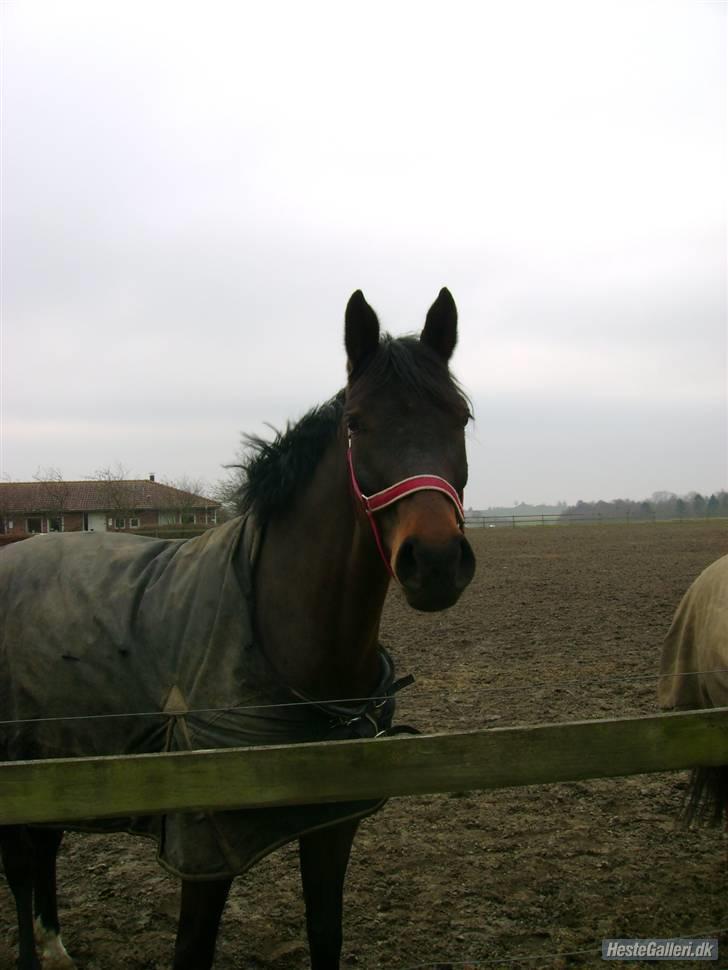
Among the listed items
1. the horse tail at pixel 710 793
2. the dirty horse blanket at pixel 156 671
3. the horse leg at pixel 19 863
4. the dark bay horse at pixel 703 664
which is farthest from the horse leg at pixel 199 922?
the horse tail at pixel 710 793

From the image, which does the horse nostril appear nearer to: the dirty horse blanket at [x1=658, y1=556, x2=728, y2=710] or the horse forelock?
the horse forelock

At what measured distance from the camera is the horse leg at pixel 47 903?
3176 millimetres

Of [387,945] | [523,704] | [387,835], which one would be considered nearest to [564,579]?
[523,704]

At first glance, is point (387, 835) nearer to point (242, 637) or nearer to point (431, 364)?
point (242, 637)

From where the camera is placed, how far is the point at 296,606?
2404 millimetres

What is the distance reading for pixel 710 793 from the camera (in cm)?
358

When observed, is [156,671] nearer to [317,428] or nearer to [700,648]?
[317,428]

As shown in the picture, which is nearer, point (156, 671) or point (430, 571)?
point (430, 571)

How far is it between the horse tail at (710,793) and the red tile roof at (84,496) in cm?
4050

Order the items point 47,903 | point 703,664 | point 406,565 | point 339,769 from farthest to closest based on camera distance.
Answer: point 703,664
point 47,903
point 406,565
point 339,769

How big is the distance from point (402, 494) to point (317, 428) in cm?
66

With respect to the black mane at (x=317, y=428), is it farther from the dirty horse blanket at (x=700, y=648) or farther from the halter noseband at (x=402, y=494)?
the dirty horse blanket at (x=700, y=648)

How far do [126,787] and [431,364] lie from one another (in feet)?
4.87

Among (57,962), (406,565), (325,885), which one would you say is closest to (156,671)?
(325,885)
